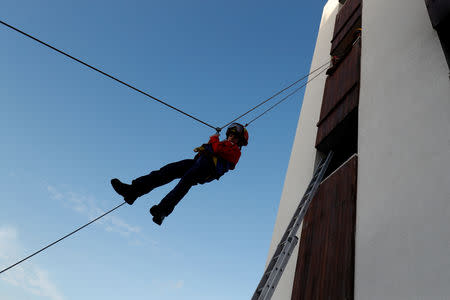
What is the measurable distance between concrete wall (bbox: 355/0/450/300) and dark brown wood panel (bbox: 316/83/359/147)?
518mm

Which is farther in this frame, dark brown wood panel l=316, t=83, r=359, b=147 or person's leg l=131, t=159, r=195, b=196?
dark brown wood panel l=316, t=83, r=359, b=147

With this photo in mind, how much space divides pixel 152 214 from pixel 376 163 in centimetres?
292

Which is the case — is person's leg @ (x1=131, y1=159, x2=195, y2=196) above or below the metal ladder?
above

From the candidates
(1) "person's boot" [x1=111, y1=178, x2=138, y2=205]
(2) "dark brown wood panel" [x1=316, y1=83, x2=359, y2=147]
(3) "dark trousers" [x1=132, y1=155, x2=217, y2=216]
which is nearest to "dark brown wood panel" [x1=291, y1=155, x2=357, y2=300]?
(2) "dark brown wood panel" [x1=316, y1=83, x2=359, y2=147]

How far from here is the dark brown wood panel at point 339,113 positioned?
5.91m

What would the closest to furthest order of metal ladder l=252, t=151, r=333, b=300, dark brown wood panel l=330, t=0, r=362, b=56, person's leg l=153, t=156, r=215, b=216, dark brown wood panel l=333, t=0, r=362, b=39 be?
1. metal ladder l=252, t=151, r=333, b=300
2. person's leg l=153, t=156, r=215, b=216
3. dark brown wood panel l=330, t=0, r=362, b=56
4. dark brown wood panel l=333, t=0, r=362, b=39

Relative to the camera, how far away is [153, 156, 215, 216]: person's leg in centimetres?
429

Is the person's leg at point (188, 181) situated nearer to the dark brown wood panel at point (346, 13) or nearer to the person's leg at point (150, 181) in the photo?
the person's leg at point (150, 181)

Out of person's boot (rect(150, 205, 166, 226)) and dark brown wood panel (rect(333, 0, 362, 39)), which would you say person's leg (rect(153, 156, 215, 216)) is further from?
dark brown wood panel (rect(333, 0, 362, 39))

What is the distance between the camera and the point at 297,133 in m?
8.92

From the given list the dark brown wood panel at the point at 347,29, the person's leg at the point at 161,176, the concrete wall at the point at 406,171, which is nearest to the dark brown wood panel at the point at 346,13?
the dark brown wood panel at the point at 347,29

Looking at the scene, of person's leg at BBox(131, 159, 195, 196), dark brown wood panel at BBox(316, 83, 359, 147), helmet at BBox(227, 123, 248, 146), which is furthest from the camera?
dark brown wood panel at BBox(316, 83, 359, 147)

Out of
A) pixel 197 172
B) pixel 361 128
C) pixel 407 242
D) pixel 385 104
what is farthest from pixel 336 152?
pixel 407 242

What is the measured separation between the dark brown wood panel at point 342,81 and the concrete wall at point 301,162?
1.76ft
